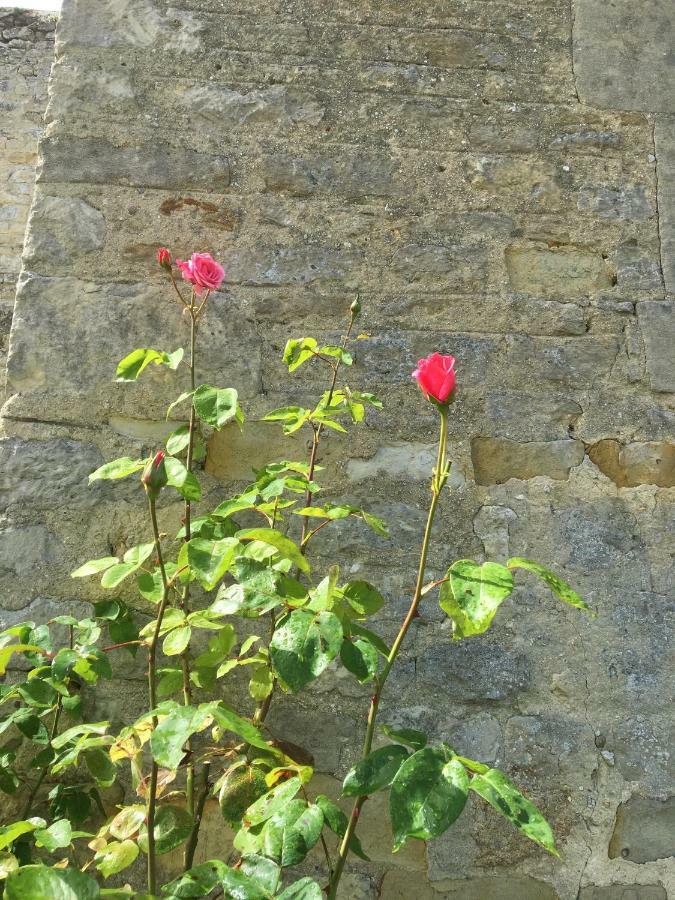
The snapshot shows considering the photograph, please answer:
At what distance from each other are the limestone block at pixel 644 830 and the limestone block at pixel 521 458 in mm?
733

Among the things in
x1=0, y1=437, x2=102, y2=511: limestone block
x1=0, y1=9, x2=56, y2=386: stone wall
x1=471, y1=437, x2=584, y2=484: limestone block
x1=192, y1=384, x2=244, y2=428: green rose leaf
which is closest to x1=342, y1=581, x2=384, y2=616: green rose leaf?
x1=192, y1=384, x2=244, y2=428: green rose leaf

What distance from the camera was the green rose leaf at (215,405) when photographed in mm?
1500

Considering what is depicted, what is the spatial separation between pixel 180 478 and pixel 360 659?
1.37ft

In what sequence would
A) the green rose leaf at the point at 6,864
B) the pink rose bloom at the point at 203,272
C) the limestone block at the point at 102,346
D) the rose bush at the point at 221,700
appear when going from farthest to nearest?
the limestone block at the point at 102,346
the pink rose bloom at the point at 203,272
the green rose leaf at the point at 6,864
the rose bush at the point at 221,700

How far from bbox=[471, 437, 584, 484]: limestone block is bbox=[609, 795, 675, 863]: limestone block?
0.73 m

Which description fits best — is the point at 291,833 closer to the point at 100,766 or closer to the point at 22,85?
the point at 100,766

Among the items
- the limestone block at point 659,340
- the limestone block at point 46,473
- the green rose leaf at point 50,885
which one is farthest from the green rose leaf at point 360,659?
the limestone block at point 659,340

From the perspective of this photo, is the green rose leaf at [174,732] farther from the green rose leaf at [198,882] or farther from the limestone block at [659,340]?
the limestone block at [659,340]

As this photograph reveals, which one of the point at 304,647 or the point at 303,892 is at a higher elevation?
the point at 304,647

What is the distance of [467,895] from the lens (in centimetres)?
170

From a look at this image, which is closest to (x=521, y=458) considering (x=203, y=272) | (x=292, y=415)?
(x=292, y=415)

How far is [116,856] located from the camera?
1.35 m

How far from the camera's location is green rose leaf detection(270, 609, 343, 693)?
1100 mm

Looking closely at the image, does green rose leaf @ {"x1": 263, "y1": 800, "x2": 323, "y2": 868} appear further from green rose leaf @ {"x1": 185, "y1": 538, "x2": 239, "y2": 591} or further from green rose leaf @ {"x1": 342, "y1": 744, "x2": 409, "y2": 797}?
green rose leaf @ {"x1": 185, "y1": 538, "x2": 239, "y2": 591}
